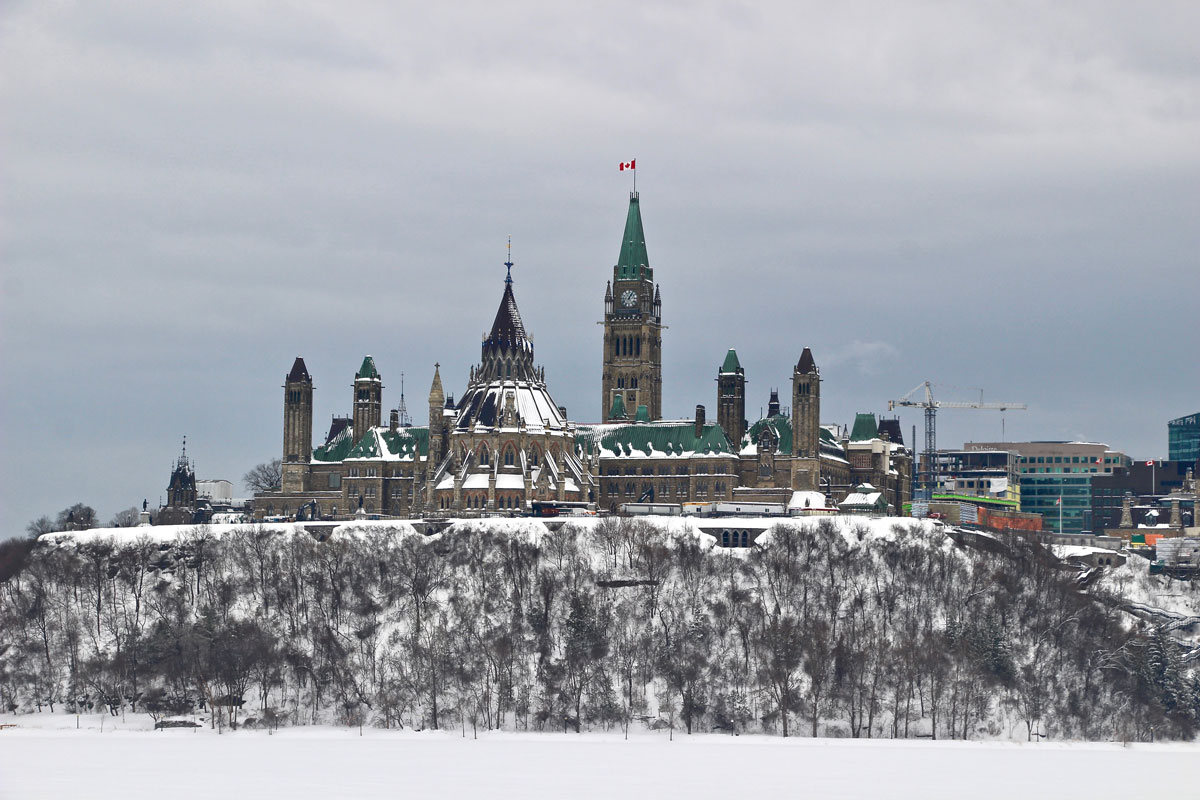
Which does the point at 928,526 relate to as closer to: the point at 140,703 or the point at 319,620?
the point at 319,620

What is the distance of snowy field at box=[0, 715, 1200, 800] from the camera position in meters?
122

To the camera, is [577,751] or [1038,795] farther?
[577,751]

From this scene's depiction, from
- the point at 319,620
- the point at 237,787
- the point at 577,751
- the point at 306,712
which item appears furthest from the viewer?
the point at 319,620

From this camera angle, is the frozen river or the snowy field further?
the frozen river

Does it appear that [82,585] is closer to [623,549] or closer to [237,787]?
[623,549]

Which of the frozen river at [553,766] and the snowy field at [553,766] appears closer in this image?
the snowy field at [553,766]

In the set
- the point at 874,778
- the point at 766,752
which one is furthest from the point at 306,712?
the point at 874,778

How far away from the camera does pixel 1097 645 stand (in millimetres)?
164125

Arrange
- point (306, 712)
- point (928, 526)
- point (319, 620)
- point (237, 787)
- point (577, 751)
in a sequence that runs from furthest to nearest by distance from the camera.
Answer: point (928, 526) < point (319, 620) < point (306, 712) < point (577, 751) < point (237, 787)

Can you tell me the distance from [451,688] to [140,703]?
25.7 m

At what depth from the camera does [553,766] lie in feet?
438

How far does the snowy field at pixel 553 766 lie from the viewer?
122438mm

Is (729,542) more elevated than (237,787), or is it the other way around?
(729,542)

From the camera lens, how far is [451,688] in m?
160
